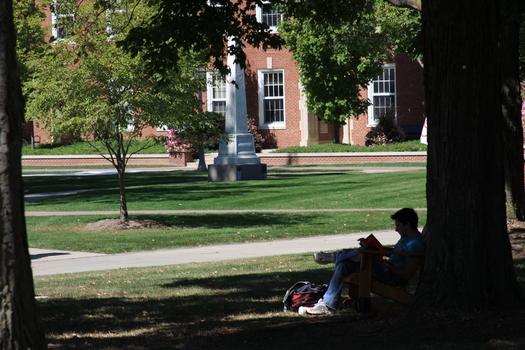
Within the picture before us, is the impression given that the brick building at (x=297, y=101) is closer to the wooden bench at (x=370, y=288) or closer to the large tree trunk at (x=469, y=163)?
the wooden bench at (x=370, y=288)

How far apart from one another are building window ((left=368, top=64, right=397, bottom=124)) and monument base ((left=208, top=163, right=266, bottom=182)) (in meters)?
15.9

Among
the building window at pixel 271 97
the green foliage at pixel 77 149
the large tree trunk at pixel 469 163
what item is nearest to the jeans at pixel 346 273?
the large tree trunk at pixel 469 163

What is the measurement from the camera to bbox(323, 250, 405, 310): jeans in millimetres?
7016

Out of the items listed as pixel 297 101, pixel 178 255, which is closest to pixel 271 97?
pixel 297 101

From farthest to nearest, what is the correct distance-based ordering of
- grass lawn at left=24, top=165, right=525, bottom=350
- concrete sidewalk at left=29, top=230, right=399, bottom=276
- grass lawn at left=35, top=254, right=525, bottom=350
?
1. concrete sidewalk at left=29, top=230, right=399, bottom=276
2. grass lawn at left=24, top=165, right=525, bottom=350
3. grass lawn at left=35, top=254, right=525, bottom=350

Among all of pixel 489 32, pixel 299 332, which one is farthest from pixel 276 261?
pixel 489 32

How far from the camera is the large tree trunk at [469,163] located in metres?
6.12

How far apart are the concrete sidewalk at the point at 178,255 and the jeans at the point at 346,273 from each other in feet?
17.7

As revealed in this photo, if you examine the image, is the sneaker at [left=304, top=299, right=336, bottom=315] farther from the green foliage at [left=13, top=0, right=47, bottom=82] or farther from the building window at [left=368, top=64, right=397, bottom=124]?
the building window at [left=368, top=64, right=397, bottom=124]

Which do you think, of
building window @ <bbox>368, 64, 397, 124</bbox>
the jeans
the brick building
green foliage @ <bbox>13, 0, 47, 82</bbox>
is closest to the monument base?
green foliage @ <bbox>13, 0, 47, 82</bbox>

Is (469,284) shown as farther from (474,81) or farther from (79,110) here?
(79,110)

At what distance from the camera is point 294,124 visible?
43.5 metres

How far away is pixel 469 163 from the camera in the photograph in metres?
6.11

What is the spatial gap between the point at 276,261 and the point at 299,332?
5329 mm
